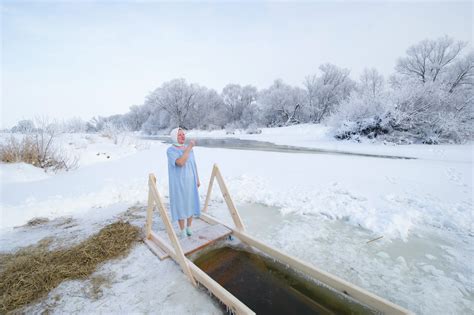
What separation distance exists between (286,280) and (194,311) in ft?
4.04

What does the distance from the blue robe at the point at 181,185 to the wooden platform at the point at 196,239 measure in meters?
0.42

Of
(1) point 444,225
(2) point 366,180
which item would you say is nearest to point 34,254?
(1) point 444,225

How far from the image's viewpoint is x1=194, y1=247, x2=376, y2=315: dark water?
2338 millimetres

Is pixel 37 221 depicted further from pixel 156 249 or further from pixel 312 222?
pixel 312 222

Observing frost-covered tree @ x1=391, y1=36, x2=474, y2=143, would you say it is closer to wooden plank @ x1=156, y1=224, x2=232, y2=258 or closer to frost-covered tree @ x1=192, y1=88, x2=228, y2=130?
wooden plank @ x1=156, y1=224, x2=232, y2=258

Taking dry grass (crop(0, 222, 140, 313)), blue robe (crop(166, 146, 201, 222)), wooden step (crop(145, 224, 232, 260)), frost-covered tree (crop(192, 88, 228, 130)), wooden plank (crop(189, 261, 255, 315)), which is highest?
frost-covered tree (crop(192, 88, 228, 130))

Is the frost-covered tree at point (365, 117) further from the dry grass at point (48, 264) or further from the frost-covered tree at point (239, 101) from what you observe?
the frost-covered tree at point (239, 101)

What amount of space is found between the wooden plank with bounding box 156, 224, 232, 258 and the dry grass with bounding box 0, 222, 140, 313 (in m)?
0.85

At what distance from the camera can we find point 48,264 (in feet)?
9.87

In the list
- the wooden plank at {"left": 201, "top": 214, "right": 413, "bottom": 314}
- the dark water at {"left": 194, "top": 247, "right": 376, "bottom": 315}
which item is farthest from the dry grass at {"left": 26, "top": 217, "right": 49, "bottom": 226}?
the wooden plank at {"left": 201, "top": 214, "right": 413, "bottom": 314}

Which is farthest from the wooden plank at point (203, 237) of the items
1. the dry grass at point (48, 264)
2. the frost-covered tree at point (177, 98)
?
the frost-covered tree at point (177, 98)

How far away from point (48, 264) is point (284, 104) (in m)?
41.9

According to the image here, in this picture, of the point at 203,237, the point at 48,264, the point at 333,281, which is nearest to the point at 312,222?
the point at 333,281

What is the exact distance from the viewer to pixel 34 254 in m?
3.26
